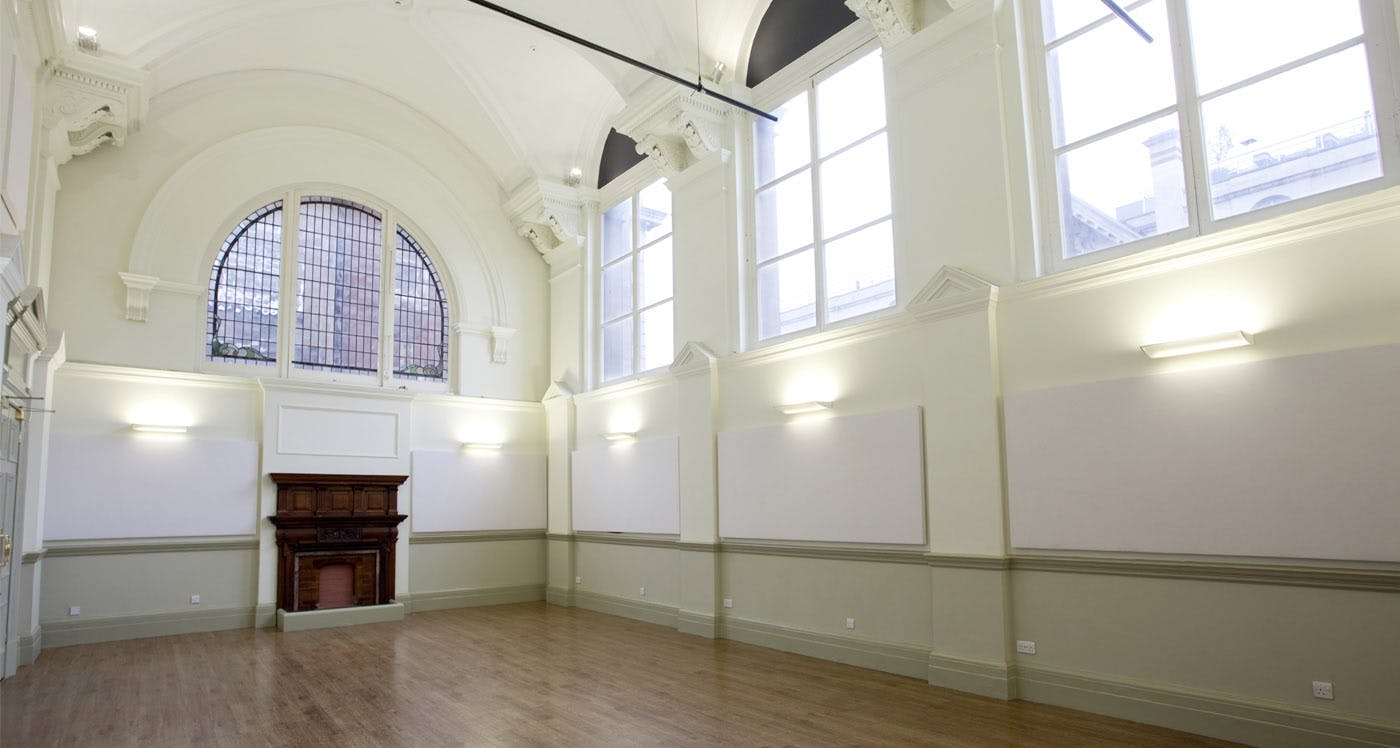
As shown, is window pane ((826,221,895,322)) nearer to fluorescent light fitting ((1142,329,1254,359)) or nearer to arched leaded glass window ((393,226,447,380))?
fluorescent light fitting ((1142,329,1254,359))

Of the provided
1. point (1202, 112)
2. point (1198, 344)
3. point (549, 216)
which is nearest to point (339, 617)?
point (549, 216)

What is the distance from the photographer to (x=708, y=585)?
9852 mm

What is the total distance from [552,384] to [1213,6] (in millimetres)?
9904

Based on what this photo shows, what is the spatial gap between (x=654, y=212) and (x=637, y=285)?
108cm

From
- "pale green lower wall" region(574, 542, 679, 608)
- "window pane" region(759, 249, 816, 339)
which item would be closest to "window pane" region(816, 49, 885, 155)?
"window pane" region(759, 249, 816, 339)

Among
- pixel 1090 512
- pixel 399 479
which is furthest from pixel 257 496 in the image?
pixel 1090 512

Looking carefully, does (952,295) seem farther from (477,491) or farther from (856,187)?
(477,491)

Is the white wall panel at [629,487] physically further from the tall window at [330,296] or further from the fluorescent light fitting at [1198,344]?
the fluorescent light fitting at [1198,344]

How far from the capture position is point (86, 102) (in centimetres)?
934

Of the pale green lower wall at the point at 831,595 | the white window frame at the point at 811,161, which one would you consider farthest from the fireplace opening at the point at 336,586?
the white window frame at the point at 811,161

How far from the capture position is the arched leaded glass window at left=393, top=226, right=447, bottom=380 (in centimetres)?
1283

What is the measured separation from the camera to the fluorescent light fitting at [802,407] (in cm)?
856

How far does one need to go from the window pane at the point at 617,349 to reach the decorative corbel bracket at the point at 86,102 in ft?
21.4

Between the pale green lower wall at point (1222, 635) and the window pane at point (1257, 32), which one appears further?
the window pane at point (1257, 32)
